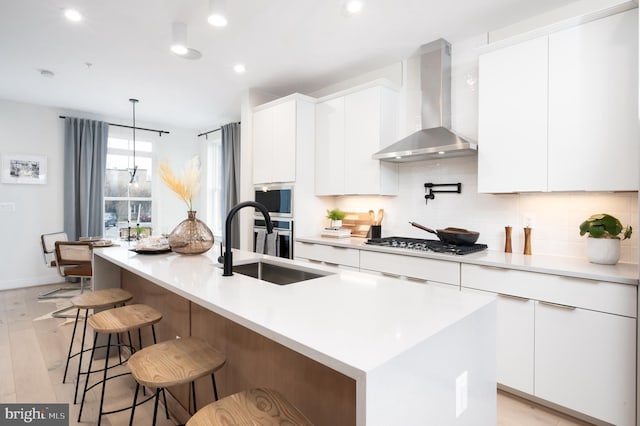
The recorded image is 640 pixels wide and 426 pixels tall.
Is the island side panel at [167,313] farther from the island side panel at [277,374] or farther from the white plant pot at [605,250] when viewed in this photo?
the white plant pot at [605,250]

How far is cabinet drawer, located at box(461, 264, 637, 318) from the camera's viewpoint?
1.87 meters

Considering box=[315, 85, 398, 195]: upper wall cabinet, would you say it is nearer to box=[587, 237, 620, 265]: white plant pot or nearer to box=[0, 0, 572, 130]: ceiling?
box=[0, 0, 572, 130]: ceiling

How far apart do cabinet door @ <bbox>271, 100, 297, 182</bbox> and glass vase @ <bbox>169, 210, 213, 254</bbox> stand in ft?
5.48

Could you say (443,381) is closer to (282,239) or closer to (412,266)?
(412,266)

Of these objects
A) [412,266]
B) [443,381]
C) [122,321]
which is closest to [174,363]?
[122,321]

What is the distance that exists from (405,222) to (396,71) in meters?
1.57

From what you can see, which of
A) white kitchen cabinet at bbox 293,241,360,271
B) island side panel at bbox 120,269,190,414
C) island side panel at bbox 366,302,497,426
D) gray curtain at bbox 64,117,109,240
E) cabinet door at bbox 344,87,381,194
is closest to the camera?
island side panel at bbox 366,302,497,426

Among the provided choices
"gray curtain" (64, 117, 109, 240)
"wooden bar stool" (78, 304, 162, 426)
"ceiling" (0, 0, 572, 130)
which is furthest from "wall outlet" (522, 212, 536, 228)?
"gray curtain" (64, 117, 109, 240)

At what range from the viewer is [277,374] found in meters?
1.41

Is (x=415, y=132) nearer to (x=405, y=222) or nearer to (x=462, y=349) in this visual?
(x=405, y=222)

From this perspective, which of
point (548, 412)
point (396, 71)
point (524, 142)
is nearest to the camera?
point (548, 412)

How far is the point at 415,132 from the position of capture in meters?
3.32

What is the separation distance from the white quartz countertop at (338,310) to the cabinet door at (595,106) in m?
1.49

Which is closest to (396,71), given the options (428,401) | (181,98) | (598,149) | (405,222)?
(405,222)
